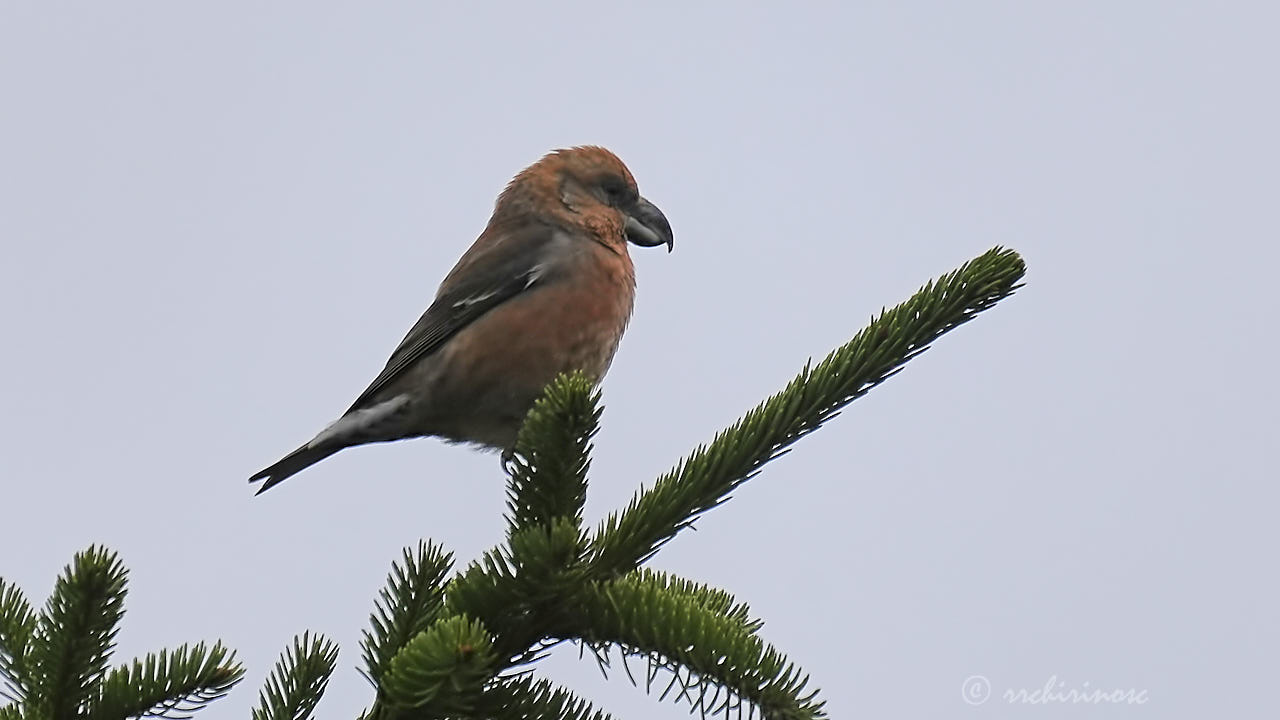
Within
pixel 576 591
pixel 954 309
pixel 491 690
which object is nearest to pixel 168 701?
pixel 491 690

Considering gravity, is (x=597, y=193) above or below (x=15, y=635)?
above

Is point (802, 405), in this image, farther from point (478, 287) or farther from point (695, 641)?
point (478, 287)

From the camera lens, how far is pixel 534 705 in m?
1.87

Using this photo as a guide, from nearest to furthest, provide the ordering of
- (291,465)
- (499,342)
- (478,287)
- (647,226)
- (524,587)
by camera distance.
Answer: (524,587), (291,465), (499,342), (478,287), (647,226)

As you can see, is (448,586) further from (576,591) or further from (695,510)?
(695,510)

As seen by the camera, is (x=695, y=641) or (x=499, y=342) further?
(x=499, y=342)

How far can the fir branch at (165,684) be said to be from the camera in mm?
1796

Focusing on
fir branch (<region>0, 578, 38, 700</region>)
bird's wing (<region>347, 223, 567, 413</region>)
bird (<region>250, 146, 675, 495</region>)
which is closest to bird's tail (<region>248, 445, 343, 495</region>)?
bird (<region>250, 146, 675, 495</region>)

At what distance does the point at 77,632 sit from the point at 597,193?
3.66m

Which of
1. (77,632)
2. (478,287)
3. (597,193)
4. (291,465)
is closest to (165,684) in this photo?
(77,632)

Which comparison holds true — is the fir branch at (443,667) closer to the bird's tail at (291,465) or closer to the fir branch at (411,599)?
the fir branch at (411,599)

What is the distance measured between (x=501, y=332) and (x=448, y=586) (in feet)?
8.07

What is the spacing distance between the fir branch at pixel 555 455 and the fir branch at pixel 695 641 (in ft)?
0.60

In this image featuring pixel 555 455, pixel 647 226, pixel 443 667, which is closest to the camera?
pixel 443 667
